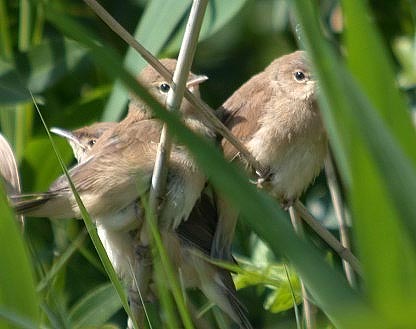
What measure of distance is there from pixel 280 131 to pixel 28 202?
75 cm

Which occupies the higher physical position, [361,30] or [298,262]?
[361,30]

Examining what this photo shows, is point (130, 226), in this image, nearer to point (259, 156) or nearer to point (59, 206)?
point (59, 206)

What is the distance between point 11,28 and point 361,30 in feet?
10.6

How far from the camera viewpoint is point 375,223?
116 cm

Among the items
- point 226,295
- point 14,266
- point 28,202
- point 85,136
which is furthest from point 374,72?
point 85,136

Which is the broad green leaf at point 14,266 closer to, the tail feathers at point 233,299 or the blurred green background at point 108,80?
the blurred green background at point 108,80

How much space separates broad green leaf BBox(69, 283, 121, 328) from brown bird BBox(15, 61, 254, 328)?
0.39ft

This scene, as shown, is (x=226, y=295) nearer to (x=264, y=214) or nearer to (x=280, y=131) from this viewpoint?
(x=280, y=131)

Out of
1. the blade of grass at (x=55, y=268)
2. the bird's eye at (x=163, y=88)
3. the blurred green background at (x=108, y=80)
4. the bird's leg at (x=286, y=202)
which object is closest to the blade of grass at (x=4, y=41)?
the blurred green background at (x=108, y=80)

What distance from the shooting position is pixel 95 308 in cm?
278

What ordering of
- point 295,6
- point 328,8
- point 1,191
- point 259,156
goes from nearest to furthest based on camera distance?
point 295,6
point 1,191
point 259,156
point 328,8

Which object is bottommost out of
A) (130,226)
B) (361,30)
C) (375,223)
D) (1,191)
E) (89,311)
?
(89,311)

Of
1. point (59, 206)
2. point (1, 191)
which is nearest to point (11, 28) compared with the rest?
point (59, 206)

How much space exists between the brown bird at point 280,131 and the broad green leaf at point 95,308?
390mm
